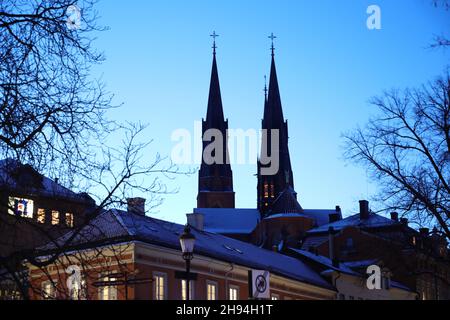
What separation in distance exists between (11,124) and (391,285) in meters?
52.8

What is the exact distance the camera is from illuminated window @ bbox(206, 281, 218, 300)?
132ft

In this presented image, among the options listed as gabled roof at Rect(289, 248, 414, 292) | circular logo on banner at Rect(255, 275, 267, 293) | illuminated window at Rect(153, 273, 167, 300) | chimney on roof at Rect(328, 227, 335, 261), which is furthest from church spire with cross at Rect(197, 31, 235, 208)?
illuminated window at Rect(153, 273, 167, 300)

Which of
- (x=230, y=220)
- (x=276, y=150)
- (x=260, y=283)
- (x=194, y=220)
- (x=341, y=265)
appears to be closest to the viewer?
(x=260, y=283)

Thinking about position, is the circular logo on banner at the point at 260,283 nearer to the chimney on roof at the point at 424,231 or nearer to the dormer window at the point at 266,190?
the chimney on roof at the point at 424,231

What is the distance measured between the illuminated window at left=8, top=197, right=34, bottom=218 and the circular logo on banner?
83.7 feet

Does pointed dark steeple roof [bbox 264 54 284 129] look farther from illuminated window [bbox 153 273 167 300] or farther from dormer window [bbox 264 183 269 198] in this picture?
illuminated window [bbox 153 273 167 300]

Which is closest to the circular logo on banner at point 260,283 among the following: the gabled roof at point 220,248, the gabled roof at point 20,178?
the gabled roof at point 220,248

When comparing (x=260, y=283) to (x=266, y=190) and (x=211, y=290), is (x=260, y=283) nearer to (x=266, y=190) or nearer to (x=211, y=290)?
(x=211, y=290)

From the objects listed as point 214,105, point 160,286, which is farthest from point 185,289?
point 214,105

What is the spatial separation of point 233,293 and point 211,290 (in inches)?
80.7

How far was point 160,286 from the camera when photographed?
36969 millimetres
